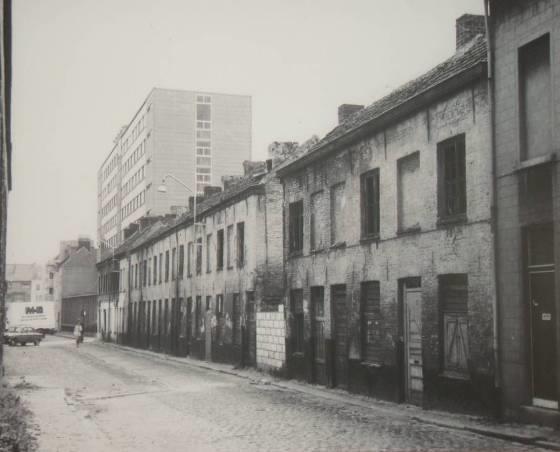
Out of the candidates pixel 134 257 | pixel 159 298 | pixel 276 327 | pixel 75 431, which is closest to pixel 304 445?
pixel 75 431

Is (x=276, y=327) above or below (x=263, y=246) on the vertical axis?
below

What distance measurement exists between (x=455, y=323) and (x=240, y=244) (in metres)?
15.6

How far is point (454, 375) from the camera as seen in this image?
15242mm

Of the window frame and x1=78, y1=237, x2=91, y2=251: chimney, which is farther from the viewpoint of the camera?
x1=78, y1=237, x2=91, y2=251: chimney

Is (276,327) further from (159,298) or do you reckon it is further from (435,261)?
(159,298)

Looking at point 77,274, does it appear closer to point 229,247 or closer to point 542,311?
point 229,247

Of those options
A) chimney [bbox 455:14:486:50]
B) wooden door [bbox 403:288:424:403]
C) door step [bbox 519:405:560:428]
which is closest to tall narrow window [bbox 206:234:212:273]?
wooden door [bbox 403:288:424:403]

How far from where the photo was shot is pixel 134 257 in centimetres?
5359

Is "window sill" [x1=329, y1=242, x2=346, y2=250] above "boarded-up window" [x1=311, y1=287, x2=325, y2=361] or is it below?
above

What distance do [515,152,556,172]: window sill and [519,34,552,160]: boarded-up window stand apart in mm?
256

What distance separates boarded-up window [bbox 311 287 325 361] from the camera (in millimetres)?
22047

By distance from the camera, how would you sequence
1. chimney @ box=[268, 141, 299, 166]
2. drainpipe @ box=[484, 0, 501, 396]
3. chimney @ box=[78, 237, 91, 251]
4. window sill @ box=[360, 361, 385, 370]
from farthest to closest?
chimney @ box=[78, 237, 91, 251], chimney @ box=[268, 141, 299, 166], window sill @ box=[360, 361, 385, 370], drainpipe @ box=[484, 0, 501, 396]

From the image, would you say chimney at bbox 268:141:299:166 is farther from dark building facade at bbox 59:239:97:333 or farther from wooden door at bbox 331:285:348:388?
dark building facade at bbox 59:239:97:333

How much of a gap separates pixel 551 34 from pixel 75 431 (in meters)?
11.0
